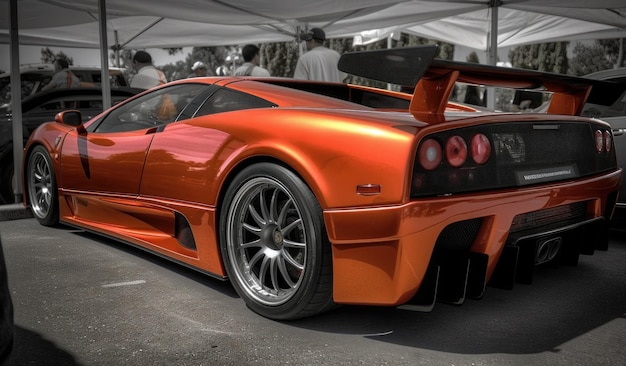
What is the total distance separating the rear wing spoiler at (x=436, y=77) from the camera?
229 centimetres

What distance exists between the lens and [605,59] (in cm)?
4128

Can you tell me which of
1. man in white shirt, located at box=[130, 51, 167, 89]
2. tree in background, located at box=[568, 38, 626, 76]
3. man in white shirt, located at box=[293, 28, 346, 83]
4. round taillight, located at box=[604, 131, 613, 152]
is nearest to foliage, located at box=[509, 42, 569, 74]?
tree in background, located at box=[568, 38, 626, 76]

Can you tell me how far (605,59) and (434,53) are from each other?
44070mm

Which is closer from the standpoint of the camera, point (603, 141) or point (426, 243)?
point (426, 243)

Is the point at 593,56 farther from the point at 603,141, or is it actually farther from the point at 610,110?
the point at 603,141

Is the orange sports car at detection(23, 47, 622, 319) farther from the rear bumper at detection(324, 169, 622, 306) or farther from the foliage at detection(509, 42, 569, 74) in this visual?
the foliage at detection(509, 42, 569, 74)

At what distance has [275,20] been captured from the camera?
8805mm

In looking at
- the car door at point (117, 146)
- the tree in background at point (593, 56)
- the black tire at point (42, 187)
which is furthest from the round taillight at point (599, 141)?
the tree in background at point (593, 56)

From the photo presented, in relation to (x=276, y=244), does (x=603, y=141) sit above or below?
above

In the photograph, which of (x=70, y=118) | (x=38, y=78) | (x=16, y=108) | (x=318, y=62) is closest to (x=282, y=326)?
(x=70, y=118)

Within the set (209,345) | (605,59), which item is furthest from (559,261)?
(605,59)

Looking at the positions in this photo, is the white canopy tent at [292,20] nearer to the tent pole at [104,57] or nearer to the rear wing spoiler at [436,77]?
the tent pole at [104,57]

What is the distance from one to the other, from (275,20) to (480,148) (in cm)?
681

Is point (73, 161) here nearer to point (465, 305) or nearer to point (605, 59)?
point (465, 305)
